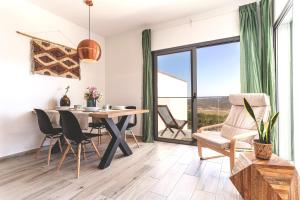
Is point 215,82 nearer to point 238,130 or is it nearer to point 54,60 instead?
point 238,130

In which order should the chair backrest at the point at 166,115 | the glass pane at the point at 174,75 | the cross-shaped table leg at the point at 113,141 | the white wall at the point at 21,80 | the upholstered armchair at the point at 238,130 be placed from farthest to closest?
the chair backrest at the point at 166,115, the glass pane at the point at 174,75, the white wall at the point at 21,80, the cross-shaped table leg at the point at 113,141, the upholstered armchair at the point at 238,130

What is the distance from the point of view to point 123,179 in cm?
206

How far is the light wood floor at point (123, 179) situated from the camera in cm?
173

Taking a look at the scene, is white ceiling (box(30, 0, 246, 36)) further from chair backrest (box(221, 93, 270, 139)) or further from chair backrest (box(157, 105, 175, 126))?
chair backrest (box(157, 105, 175, 126))

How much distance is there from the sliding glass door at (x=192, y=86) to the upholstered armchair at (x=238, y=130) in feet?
2.83

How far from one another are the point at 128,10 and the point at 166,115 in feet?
7.81

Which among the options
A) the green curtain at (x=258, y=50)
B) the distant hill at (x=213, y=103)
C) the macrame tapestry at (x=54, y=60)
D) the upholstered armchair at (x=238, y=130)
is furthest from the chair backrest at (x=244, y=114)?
the macrame tapestry at (x=54, y=60)

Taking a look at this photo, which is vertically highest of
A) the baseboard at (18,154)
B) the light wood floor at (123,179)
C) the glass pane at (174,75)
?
the glass pane at (174,75)

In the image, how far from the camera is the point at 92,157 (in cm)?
285

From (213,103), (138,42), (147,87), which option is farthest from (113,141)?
(138,42)

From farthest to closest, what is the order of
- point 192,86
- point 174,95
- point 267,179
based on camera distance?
point 174,95 → point 192,86 → point 267,179

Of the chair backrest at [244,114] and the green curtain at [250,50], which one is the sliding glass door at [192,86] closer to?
the green curtain at [250,50]

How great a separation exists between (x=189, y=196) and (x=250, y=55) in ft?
7.97

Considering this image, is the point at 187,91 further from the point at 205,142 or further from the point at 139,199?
the point at 139,199
